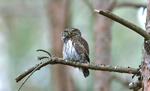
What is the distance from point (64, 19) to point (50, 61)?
4.72 meters

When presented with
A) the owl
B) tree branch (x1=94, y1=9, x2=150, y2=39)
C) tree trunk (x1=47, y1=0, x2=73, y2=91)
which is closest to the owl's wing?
the owl

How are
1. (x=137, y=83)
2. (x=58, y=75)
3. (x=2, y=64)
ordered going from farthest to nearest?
(x=2, y=64) < (x=58, y=75) < (x=137, y=83)

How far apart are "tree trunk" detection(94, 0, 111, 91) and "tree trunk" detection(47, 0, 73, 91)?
100 cm

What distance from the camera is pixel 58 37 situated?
7051 mm

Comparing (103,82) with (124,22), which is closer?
(124,22)

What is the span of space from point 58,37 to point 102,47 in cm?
132

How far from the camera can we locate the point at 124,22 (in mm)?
1956

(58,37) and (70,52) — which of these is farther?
(58,37)

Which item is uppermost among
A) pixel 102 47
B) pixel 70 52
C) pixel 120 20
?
pixel 120 20

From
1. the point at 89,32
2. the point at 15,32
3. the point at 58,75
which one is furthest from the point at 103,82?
the point at 15,32

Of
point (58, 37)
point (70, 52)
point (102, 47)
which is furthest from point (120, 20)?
point (58, 37)

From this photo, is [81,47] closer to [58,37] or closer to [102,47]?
[102,47]

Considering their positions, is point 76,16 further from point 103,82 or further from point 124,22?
point 124,22

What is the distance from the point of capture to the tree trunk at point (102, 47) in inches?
232
